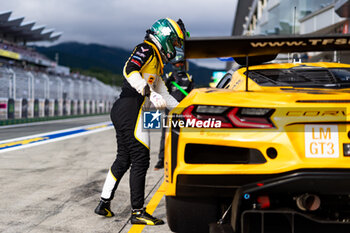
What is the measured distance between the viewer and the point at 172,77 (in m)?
6.86

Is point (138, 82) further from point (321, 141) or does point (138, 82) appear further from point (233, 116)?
point (321, 141)

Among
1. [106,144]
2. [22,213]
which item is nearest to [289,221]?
[22,213]

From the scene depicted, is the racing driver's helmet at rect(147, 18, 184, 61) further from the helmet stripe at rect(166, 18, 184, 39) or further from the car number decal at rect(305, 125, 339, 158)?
the car number decal at rect(305, 125, 339, 158)

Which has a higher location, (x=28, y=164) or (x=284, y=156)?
(x=284, y=156)

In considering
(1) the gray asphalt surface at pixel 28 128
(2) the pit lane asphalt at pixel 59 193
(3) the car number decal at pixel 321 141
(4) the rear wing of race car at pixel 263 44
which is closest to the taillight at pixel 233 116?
(3) the car number decal at pixel 321 141

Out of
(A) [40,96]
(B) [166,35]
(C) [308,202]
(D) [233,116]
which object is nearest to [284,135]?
(D) [233,116]

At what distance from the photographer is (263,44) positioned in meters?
2.71

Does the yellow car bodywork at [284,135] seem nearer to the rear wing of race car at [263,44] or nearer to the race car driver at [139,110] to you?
the rear wing of race car at [263,44]

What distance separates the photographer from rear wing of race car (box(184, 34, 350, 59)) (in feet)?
8.75

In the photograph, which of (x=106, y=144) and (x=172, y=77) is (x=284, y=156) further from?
(x=106, y=144)

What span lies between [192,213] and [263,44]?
3.80ft

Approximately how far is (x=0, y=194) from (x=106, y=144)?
5837 millimetres

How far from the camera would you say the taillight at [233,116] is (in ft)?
8.21

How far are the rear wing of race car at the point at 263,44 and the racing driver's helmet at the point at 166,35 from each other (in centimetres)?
101
